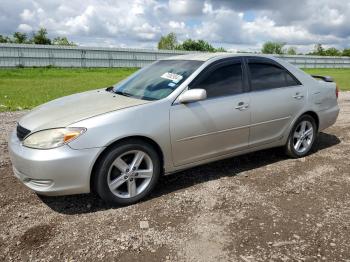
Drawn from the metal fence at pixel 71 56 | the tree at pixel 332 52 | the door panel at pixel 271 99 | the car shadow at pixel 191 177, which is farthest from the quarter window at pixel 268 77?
the tree at pixel 332 52

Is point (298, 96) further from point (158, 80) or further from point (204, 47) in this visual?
point (204, 47)

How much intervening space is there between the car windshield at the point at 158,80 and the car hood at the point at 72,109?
0.19 meters

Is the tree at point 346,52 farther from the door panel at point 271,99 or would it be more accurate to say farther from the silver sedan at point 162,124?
the door panel at point 271,99

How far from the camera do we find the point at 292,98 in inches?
206

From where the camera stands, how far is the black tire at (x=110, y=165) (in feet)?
12.1

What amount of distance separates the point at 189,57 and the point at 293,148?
2.08 metres

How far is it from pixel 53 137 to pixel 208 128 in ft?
5.76

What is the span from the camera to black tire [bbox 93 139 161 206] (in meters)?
3.68

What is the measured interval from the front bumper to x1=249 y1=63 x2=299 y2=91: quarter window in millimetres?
2433

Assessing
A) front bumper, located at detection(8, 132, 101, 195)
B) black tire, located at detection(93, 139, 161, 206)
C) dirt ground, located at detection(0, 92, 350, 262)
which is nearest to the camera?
dirt ground, located at detection(0, 92, 350, 262)

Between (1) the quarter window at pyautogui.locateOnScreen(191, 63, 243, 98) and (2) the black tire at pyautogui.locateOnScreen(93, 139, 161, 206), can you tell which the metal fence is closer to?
(1) the quarter window at pyautogui.locateOnScreen(191, 63, 243, 98)

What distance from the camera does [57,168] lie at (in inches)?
137

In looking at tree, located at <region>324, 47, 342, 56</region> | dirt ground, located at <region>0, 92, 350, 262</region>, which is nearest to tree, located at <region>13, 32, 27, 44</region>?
dirt ground, located at <region>0, 92, 350, 262</region>

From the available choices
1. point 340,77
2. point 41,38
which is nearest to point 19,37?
point 41,38
